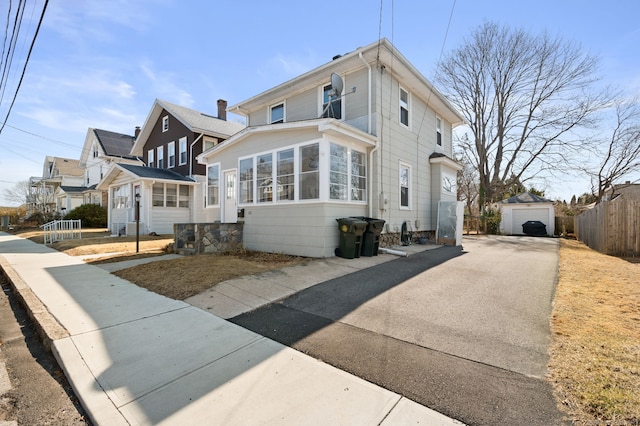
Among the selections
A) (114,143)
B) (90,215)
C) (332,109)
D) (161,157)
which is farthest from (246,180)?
(114,143)

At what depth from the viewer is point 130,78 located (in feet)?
38.1

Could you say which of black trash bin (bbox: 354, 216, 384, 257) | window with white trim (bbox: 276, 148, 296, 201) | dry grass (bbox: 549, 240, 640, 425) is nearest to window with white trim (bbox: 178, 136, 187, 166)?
window with white trim (bbox: 276, 148, 296, 201)

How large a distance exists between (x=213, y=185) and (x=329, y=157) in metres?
6.15

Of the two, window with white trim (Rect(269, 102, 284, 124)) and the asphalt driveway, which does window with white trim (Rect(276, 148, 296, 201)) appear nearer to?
the asphalt driveway

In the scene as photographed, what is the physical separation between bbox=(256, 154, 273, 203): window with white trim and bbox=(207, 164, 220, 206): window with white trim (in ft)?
9.26

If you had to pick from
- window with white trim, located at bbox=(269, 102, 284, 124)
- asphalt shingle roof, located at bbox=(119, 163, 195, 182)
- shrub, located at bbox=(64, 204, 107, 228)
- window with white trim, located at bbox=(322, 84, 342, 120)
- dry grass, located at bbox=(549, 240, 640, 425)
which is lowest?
dry grass, located at bbox=(549, 240, 640, 425)

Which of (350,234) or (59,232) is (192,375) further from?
(59,232)

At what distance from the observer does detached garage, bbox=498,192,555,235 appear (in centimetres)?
1850

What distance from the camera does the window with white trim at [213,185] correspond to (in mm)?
11658

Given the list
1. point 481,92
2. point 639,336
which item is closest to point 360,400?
point 639,336

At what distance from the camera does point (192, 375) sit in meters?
2.60

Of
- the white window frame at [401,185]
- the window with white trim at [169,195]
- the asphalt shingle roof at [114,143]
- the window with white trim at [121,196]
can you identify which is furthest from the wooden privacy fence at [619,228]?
the asphalt shingle roof at [114,143]

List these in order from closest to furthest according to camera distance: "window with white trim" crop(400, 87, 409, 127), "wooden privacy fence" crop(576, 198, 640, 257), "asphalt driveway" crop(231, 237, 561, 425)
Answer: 1. "asphalt driveway" crop(231, 237, 561, 425)
2. "wooden privacy fence" crop(576, 198, 640, 257)
3. "window with white trim" crop(400, 87, 409, 127)

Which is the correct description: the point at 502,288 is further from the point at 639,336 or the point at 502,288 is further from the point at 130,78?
the point at 130,78
